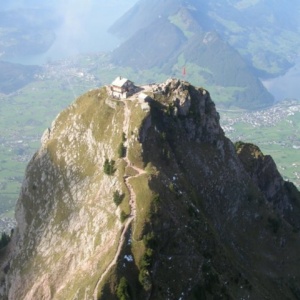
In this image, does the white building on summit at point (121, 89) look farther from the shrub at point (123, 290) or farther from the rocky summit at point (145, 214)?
the shrub at point (123, 290)

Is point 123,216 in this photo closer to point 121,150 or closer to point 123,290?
point 123,290

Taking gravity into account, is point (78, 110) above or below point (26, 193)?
above

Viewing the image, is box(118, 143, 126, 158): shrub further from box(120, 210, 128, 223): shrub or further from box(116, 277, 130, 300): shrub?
box(116, 277, 130, 300): shrub

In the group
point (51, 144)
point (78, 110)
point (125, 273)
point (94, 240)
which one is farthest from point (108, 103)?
point (125, 273)

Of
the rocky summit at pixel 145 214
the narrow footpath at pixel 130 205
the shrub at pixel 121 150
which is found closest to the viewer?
the narrow footpath at pixel 130 205

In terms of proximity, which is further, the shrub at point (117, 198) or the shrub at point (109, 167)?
the shrub at point (109, 167)

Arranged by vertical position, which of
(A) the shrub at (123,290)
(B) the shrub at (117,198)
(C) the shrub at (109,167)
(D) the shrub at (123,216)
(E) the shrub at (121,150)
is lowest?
(A) the shrub at (123,290)

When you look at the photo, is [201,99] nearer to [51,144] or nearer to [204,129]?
[204,129]

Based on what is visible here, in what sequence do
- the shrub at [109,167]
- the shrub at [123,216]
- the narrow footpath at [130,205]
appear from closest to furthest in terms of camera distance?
the narrow footpath at [130,205] → the shrub at [123,216] → the shrub at [109,167]

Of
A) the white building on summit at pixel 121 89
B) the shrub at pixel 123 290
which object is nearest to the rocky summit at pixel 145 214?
the shrub at pixel 123 290
